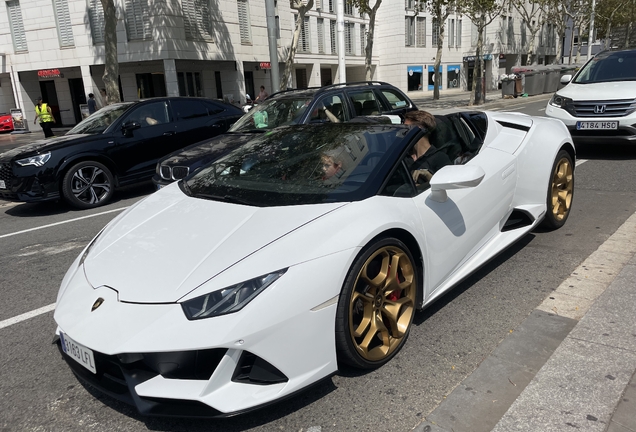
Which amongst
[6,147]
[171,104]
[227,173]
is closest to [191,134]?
[171,104]

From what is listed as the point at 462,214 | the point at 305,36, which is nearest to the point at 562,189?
the point at 462,214

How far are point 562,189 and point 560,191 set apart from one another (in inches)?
2.2

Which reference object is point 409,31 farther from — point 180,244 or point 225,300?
point 225,300

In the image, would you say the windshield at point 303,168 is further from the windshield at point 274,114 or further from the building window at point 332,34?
the building window at point 332,34

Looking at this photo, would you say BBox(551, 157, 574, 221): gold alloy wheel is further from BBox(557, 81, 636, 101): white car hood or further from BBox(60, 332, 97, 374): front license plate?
BBox(60, 332, 97, 374): front license plate

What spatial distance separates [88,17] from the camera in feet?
87.4

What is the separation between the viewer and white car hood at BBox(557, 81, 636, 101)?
Answer: 8.02 metres

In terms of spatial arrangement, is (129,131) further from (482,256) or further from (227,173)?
(482,256)

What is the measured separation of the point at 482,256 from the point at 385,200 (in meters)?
1.15

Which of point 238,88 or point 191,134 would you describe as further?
point 238,88

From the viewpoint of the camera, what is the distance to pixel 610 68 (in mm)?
9203

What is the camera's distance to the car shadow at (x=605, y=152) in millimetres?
8733

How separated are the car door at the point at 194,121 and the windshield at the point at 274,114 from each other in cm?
161

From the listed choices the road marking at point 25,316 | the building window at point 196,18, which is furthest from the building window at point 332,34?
the road marking at point 25,316
